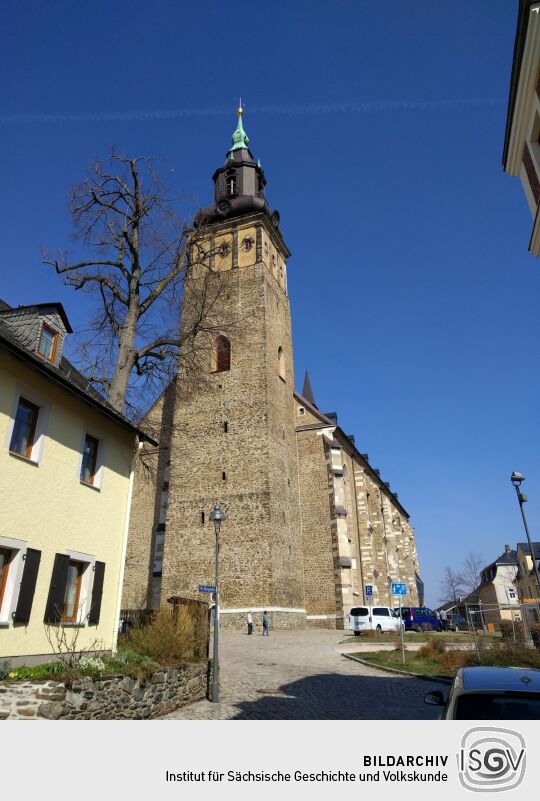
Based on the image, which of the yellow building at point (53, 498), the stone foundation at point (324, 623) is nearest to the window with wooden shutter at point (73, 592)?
the yellow building at point (53, 498)

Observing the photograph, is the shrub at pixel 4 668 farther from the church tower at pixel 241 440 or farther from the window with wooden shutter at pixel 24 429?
the church tower at pixel 241 440

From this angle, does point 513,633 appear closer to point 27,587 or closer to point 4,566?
point 27,587

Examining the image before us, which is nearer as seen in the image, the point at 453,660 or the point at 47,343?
the point at 47,343

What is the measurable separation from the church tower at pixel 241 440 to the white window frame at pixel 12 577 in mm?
12531

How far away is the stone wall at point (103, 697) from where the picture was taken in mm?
7082

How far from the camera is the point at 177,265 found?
18.3 meters

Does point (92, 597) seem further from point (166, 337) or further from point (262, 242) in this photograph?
point (262, 242)

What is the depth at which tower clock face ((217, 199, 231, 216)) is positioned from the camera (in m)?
34.2

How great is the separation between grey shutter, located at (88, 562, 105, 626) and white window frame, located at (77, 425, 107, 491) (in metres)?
1.72

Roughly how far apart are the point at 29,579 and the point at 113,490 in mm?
3447

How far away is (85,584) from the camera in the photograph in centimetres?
1120

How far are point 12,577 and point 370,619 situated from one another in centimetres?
2034

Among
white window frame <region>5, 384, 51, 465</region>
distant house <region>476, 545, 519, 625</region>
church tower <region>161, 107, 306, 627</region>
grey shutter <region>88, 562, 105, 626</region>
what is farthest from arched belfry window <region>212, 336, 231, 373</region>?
distant house <region>476, 545, 519, 625</region>
